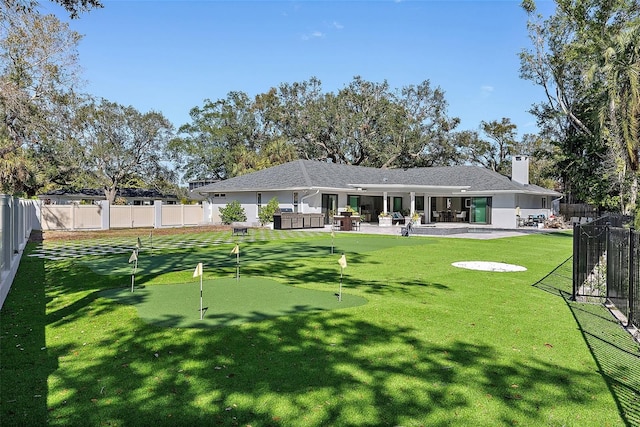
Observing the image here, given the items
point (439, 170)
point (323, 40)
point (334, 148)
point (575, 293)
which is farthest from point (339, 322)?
point (334, 148)

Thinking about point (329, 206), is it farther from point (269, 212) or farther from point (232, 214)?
point (232, 214)

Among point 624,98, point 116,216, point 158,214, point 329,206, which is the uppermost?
point 624,98

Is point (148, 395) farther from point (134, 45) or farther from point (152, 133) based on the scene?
point (152, 133)

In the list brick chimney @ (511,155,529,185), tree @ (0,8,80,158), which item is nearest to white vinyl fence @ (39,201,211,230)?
tree @ (0,8,80,158)

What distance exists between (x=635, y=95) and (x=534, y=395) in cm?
1533

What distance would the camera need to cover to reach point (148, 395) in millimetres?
3623

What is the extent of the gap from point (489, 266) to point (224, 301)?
25.2ft

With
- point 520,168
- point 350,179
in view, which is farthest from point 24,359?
point 520,168

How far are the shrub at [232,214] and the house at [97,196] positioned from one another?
1931 cm

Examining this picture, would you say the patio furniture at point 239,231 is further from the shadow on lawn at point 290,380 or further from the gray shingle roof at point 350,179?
the shadow on lawn at point 290,380

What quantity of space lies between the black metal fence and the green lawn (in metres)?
0.41

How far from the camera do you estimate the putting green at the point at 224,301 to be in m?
6.00

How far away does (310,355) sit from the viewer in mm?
4641

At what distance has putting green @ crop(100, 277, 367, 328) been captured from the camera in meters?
6.00
